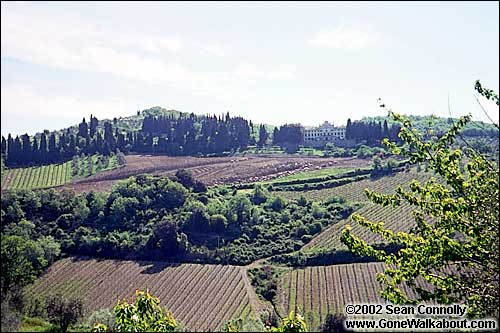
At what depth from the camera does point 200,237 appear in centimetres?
4544

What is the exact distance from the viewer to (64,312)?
83.8 ft

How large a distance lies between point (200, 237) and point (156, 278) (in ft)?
27.6

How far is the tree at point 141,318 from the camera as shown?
6.26 meters

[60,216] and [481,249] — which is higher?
[481,249]

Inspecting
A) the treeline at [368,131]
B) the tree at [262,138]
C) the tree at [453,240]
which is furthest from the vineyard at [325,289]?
the treeline at [368,131]

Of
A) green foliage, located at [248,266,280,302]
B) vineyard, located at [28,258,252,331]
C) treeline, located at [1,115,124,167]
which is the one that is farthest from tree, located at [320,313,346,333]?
treeline, located at [1,115,124,167]

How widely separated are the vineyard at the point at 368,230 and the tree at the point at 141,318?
115 feet

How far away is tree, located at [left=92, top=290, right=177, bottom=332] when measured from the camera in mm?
6262

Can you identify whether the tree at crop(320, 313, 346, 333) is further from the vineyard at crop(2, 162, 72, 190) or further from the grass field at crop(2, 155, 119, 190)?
the vineyard at crop(2, 162, 72, 190)

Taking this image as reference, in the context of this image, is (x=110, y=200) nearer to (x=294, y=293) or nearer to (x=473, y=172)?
(x=294, y=293)

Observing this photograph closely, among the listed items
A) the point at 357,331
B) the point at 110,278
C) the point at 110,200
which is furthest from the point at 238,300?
the point at 357,331

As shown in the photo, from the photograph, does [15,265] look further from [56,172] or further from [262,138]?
[262,138]

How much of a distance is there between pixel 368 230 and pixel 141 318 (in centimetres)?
4301

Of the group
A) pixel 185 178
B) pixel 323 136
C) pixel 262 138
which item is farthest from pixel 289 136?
pixel 185 178
